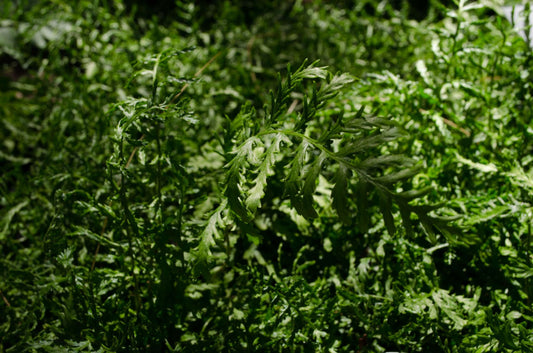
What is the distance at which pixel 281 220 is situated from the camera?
149 cm

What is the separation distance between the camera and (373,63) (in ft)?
7.18

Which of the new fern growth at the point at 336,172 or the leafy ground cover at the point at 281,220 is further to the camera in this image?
the leafy ground cover at the point at 281,220

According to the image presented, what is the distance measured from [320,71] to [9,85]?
7.36 ft

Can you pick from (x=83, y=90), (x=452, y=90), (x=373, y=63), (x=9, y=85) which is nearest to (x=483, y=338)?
(x=452, y=90)

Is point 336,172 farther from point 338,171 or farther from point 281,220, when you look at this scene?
point 281,220

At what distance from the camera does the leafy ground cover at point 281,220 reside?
989 millimetres

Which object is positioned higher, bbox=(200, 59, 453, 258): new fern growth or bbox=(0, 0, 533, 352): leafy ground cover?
bbox=(200, 59, 453, 258): new fern growth

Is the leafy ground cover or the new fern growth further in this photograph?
the leafy ground cover

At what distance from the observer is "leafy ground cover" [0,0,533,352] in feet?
3.25

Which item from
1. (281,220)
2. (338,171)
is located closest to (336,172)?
(338,171)

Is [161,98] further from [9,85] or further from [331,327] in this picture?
[9,85]

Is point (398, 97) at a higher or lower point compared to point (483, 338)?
higher

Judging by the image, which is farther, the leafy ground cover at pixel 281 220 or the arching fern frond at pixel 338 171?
the leafy ground cover at pixel 281 220

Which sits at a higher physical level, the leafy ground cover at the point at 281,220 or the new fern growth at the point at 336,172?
the new fern growth at the point at 336,172
